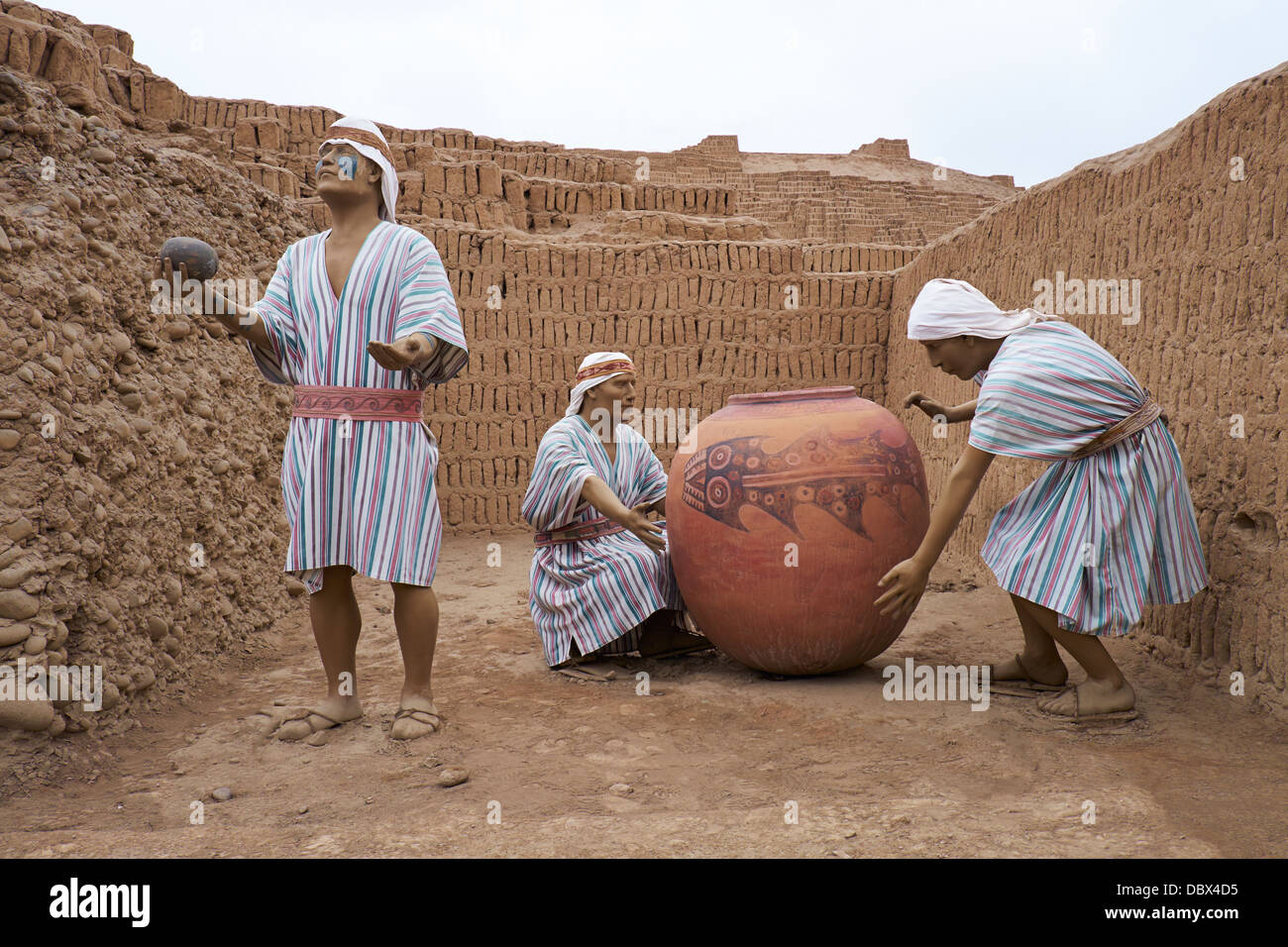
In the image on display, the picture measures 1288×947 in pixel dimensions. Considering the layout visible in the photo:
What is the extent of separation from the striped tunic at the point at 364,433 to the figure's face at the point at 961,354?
1.56m

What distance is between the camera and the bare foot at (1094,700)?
287 cm

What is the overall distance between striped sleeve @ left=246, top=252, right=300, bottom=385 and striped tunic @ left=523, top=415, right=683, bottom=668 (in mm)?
1061

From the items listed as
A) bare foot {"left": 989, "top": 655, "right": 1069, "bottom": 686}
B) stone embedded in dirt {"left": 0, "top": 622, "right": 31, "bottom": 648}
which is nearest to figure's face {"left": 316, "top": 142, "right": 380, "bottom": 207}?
stone embedded in dirt {"left": 0, "top": 622, "right": 31, "bottom": 648}

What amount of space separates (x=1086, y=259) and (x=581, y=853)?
3.37 m

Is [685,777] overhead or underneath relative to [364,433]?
underneath

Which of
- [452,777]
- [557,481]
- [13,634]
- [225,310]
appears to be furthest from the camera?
[557,481]

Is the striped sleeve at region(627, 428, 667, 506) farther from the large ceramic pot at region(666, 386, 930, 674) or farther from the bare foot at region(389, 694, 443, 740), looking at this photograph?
the bare foot at region(389, 694, 443, 740)

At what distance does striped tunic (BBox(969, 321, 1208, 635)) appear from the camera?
280 centimetres

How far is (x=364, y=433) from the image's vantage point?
9.41 feet

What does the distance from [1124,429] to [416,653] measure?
2.31 metres

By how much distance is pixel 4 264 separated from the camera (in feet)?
10.2

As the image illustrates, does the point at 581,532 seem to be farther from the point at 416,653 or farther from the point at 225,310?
the point at 225,310

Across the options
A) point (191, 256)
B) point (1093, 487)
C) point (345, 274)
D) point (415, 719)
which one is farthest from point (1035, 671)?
point (191, 256)

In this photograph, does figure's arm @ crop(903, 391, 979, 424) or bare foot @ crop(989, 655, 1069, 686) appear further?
figure's arm @ crop(903, 391, 979, 424)
